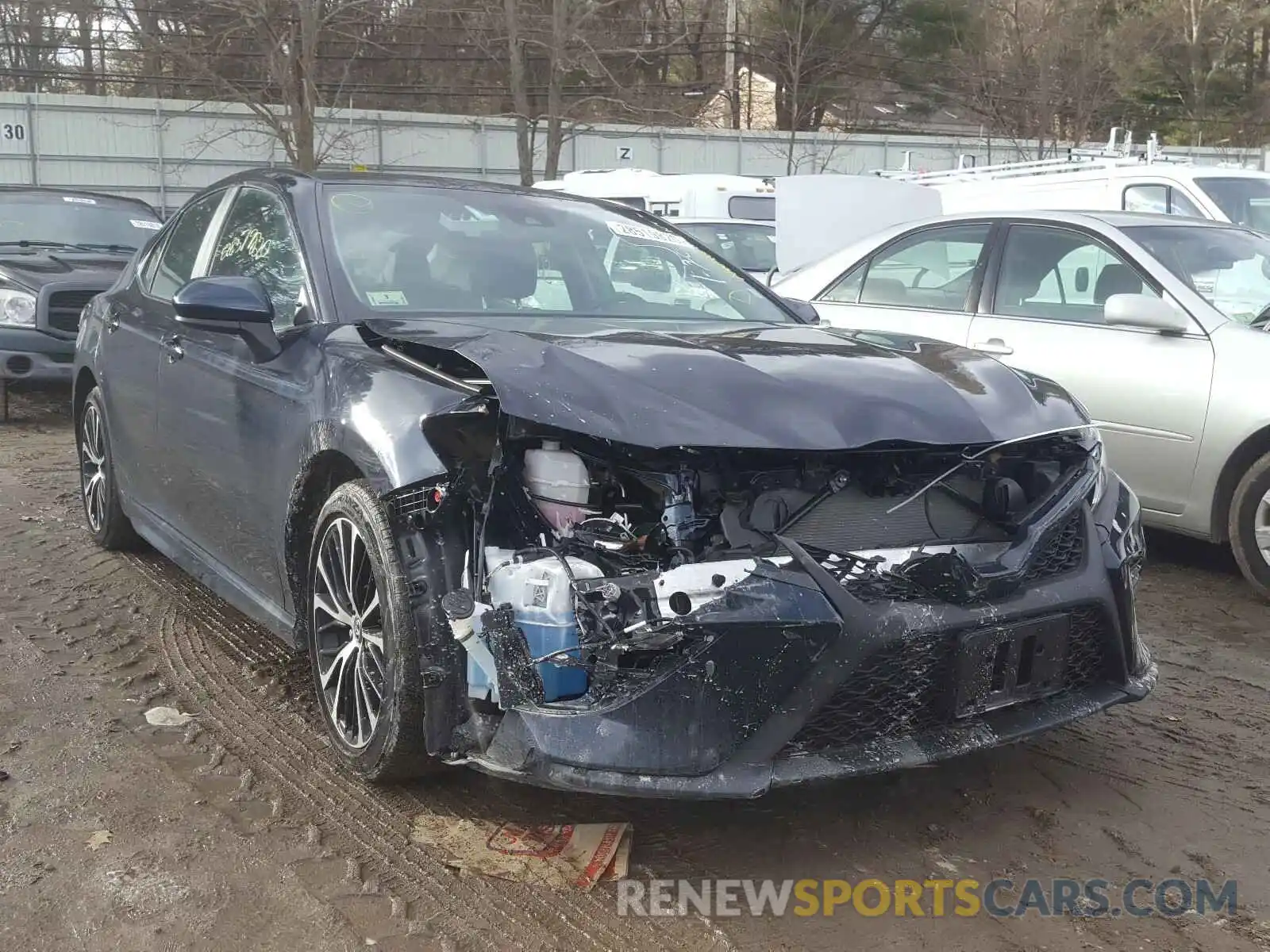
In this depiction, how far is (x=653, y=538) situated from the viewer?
9.41ft

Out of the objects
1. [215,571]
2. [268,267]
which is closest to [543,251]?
[268,267]

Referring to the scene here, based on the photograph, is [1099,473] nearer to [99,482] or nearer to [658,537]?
[658,537]

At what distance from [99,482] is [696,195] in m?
10.5

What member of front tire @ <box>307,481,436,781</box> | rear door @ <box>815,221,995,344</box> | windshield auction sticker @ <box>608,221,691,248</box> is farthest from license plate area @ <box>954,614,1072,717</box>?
rear door @ <box>815,221,995,344</box>

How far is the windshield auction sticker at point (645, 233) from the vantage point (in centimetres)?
450

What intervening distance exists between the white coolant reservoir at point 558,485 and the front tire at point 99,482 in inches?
116

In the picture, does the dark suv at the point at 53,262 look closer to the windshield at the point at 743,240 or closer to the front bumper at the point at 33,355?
the front bumper at the point at 33,355

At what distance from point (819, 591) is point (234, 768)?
1755 millimetres

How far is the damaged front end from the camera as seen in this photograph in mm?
2629

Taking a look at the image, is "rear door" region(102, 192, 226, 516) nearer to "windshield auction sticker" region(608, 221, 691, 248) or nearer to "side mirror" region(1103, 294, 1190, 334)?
"windshield auction sticker" region(608, 221, 691, 248)

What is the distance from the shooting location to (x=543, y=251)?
4.19 meters

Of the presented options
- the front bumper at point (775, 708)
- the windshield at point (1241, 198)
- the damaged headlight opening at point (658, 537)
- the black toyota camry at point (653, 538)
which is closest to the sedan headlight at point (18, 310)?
the black toyota camry at point (653, 538)

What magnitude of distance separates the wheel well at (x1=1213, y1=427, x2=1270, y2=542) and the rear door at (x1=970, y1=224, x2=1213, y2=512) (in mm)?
129

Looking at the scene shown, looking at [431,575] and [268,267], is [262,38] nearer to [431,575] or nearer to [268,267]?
[268,267]
